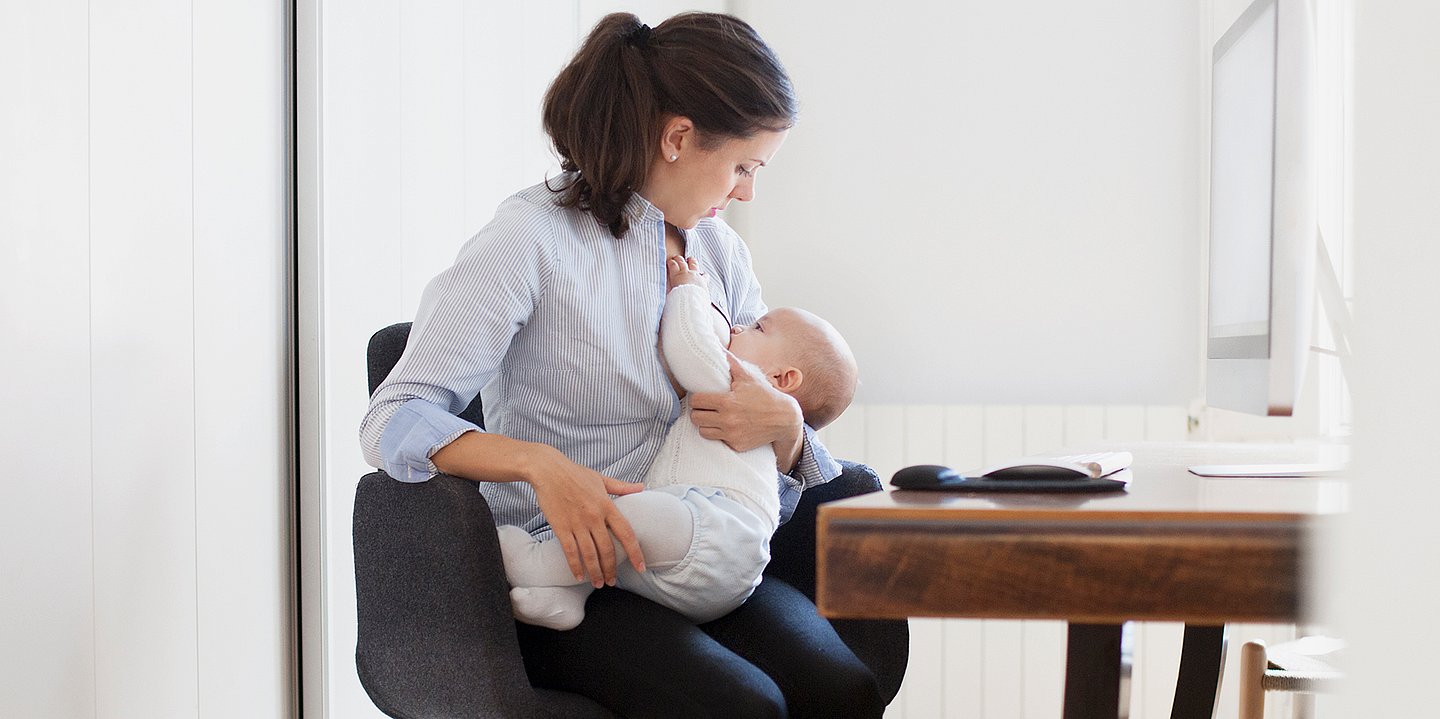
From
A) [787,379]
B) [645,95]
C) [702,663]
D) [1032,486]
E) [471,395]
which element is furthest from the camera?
[787,379]

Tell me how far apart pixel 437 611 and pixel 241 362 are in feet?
2.34

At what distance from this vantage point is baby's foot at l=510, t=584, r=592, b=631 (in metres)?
1.11

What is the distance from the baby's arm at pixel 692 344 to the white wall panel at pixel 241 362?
66 centimetres

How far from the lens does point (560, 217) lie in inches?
51.5

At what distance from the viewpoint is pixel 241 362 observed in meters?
1.62

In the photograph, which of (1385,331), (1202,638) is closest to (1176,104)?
(1202,638)

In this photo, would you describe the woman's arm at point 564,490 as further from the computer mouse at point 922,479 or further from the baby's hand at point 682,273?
the computer mouse at point 922,479

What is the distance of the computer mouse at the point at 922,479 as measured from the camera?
68 cm

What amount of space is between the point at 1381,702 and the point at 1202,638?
1.37 metres

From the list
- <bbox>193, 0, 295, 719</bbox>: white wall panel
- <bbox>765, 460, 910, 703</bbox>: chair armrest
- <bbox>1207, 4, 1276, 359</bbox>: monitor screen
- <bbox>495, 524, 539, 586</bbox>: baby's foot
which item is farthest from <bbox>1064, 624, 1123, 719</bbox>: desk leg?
<bbox>193, 0, 295, 719</bbox>: white wall panel

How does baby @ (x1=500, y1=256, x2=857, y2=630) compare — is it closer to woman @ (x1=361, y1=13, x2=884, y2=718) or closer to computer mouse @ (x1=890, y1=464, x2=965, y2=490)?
woman @ (x1=361, y1=13, x2=884, y2=718)

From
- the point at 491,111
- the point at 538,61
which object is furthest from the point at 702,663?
the point at 538,61

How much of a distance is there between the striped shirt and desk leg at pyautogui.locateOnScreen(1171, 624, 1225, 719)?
547 mm

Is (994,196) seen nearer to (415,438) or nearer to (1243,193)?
(1243,193)
